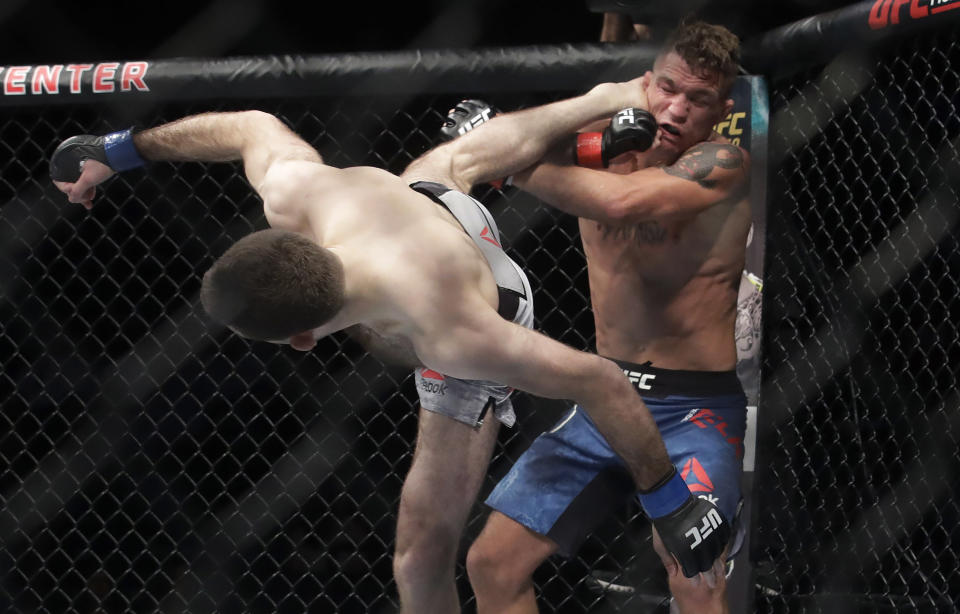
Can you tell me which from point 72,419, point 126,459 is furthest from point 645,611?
point 72,419

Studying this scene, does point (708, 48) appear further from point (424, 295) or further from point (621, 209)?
point (424, 295)

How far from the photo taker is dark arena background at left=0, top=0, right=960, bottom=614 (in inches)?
114

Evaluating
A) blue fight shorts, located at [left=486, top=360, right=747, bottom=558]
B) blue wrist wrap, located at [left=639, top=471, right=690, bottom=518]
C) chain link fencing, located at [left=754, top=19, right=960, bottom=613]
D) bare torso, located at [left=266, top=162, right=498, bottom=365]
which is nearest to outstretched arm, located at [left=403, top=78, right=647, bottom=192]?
bare torso, located at [left=266, top=162, right=498, bottom=365]

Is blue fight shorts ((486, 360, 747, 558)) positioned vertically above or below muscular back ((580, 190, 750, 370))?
below

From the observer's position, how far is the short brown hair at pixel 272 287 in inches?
56.3

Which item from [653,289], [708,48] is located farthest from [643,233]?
[708,48]

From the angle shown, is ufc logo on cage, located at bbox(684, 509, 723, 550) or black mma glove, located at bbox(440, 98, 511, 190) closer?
ufc logo on cage, located at bbox(684, 509, 723, 550)

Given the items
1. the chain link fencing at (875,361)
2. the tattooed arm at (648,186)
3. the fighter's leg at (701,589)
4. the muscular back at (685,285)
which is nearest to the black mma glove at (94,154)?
the tattooed arm at (648,186)

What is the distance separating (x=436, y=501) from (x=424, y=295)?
52 cm

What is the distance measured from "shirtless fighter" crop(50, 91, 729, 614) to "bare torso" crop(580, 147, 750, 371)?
0.95ft

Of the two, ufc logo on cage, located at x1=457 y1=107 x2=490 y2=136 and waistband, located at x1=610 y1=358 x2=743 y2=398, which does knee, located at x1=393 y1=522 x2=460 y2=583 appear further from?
ufc logo on cage, located at x1=457 y1=107 x2=490 y2=136

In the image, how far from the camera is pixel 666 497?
176 cm

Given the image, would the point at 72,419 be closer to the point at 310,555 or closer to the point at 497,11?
the point at 310,555

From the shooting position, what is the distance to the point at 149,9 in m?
3.15
